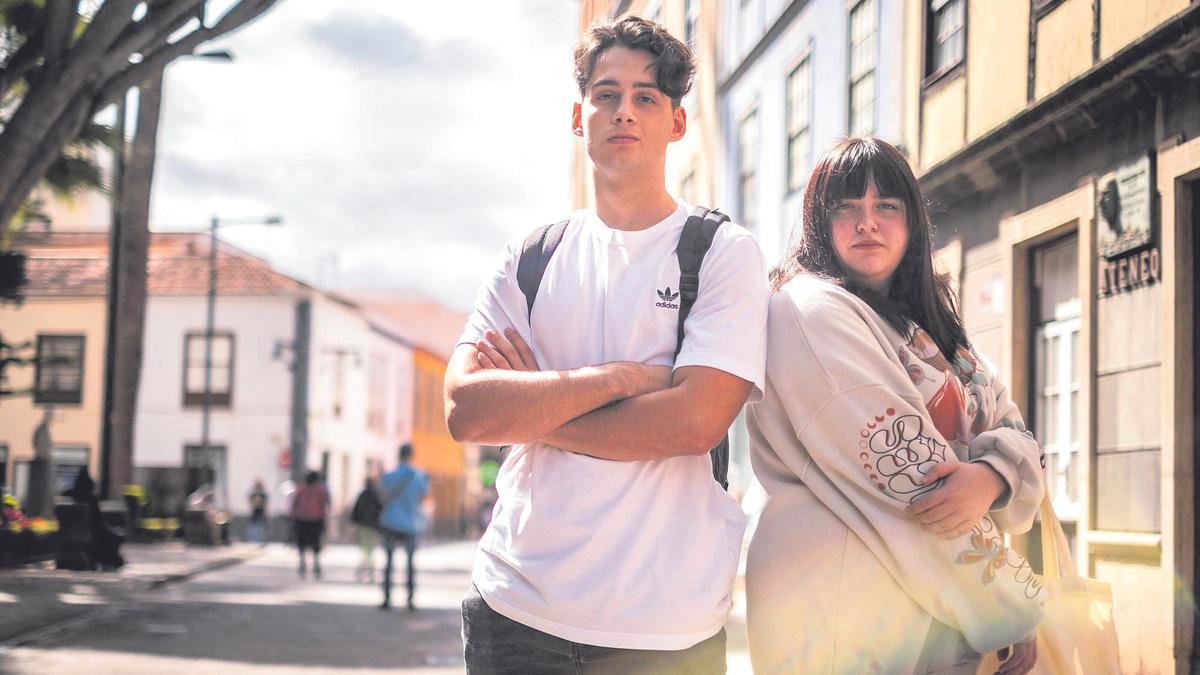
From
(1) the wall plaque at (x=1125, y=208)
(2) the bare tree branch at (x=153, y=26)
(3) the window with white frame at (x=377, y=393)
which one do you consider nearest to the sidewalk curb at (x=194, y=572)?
(2) the bare tree branch at (x=153, y=26)

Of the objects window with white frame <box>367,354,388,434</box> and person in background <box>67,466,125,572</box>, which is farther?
window with white frame <box>367,354,388,434</box>

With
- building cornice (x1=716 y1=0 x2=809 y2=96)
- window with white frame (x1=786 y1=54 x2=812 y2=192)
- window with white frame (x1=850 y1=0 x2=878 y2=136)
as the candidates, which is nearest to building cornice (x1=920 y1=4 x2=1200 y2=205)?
window with white frame (x1=850 y1=0 x2=878 y2=136)

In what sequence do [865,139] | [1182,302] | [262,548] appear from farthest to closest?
[262,548], [1182,302], [865,139]

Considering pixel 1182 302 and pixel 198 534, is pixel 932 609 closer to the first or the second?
pixel 1182 302

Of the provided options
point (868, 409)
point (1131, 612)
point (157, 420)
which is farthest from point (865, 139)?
point (157, 420)

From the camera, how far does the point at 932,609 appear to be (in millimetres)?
2721

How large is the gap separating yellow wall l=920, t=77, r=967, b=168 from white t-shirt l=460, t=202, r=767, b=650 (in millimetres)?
8573

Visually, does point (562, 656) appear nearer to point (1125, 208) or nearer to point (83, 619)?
point (1125, 208)

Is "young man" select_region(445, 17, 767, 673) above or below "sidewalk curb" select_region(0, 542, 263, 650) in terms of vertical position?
above

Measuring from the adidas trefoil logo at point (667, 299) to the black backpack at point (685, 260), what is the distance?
1 centimetres

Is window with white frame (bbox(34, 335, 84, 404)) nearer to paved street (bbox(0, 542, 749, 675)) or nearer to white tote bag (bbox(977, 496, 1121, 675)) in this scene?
paved street (bbox(0, 542, 749, 675))

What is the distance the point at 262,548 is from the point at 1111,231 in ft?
86.6

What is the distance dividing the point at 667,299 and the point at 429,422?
2509 inches

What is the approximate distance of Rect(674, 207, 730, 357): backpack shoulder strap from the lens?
9.43 ft
